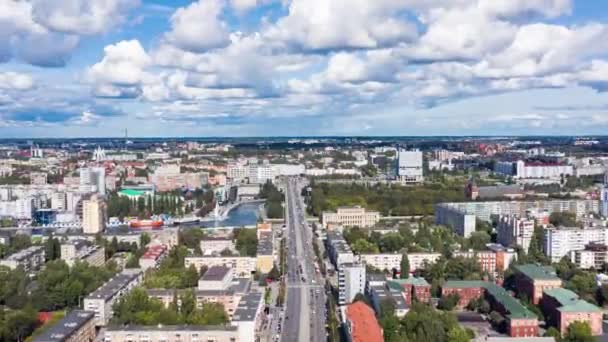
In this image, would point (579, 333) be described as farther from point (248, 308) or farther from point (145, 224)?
point (145, 224)

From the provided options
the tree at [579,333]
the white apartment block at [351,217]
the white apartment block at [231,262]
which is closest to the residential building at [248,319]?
the white apartment block at [231,262]

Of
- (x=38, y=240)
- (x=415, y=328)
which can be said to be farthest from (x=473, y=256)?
(x=38, y=240)

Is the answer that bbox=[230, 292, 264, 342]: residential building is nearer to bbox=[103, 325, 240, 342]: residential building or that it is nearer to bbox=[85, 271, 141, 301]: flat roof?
bbox=[103, 325, 240, 342]: residential building

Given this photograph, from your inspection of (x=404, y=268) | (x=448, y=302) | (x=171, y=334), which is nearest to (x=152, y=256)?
(x=404, y=268)

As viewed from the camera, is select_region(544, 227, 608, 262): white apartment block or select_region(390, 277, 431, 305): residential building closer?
select_region(390, 277, 431, 305): residential building

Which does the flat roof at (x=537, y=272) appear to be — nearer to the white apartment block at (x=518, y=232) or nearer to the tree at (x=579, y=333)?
the tree at (x=579, y=333)

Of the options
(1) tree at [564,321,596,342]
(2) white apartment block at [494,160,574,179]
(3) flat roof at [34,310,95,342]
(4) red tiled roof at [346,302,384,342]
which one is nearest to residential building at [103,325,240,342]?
(3) flat roof at [34,310,95,342]

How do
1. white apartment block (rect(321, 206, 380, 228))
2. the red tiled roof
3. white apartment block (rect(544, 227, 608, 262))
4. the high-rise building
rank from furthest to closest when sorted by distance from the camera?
white apartment block (rect(321, 206, 380, 228)), the high-rise building, white apartment block (rect(544, 227, 608, 262)), the red tiled roof
